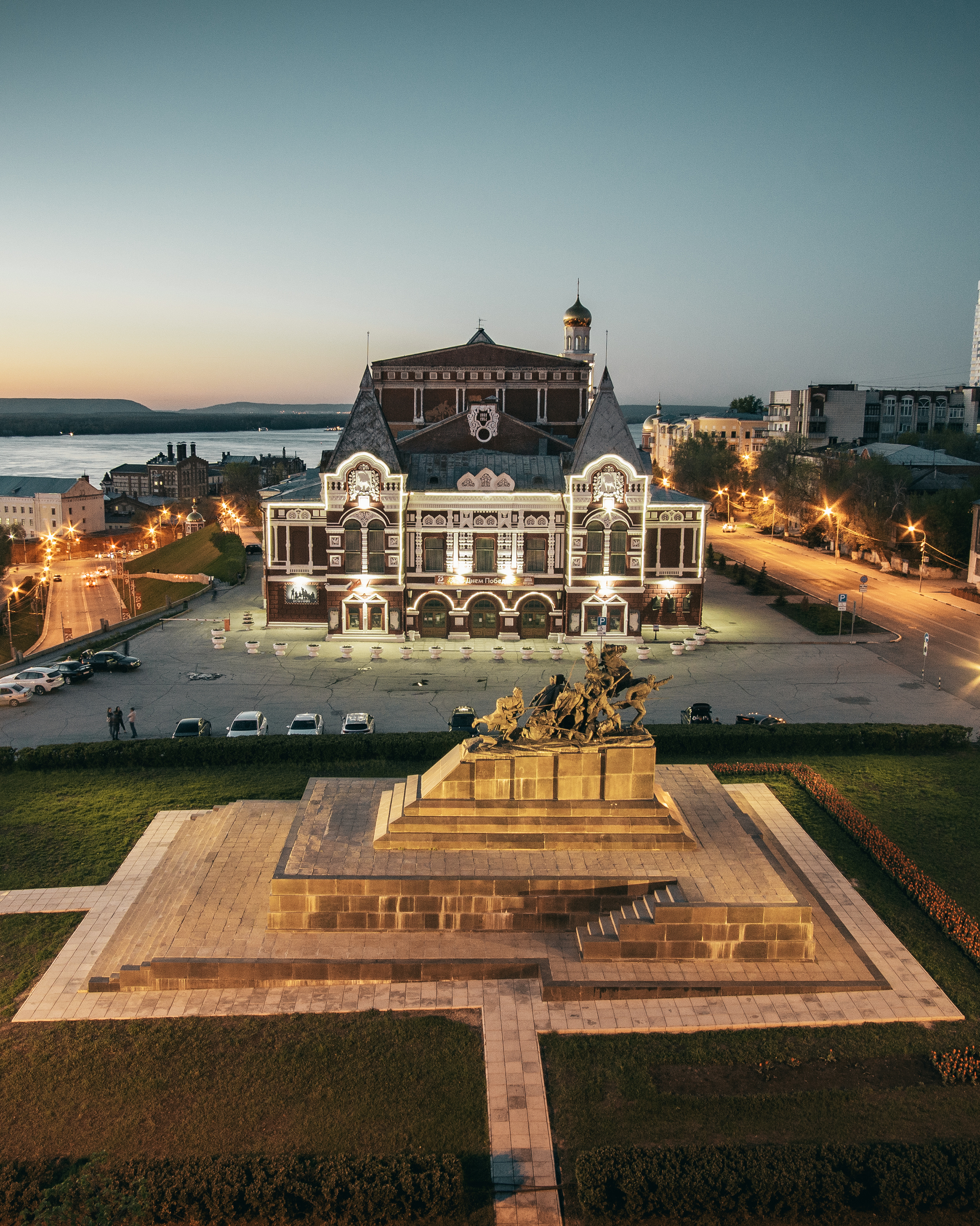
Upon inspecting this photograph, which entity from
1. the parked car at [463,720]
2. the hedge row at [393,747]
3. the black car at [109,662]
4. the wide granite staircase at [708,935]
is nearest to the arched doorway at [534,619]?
the parked car at [463,720]

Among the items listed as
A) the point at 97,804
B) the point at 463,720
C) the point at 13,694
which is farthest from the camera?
the point at 13,694

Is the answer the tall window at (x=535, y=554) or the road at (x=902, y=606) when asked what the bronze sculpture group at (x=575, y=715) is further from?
the tall window at (x=535, y=554)

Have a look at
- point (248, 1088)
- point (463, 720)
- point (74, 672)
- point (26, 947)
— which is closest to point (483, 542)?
point (463, 720)

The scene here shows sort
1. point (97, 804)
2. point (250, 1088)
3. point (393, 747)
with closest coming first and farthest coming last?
1. point (250, 1088)
2. point (97, 804)
3. point (393, 747)

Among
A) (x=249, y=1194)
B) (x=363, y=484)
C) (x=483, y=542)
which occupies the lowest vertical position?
(x=249, y=1194)

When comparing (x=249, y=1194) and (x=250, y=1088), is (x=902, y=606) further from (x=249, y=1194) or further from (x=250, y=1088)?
(x=249, y=1194)

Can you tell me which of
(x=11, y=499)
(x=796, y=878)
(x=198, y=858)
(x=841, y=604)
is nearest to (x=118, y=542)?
(x=11, y=499)

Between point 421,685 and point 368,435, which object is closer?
point 421,685
